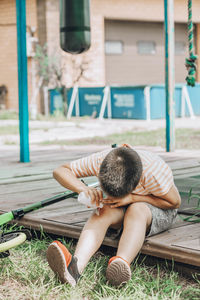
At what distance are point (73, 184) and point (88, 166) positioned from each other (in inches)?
4.6

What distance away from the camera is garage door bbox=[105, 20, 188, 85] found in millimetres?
15172

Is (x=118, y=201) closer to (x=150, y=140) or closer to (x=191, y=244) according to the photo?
(x=191, y=244)

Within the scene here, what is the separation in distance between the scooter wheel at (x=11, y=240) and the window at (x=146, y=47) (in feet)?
45.1

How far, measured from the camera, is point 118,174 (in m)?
2.18

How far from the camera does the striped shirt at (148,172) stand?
2.38 metres

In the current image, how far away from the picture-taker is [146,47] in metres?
15.7

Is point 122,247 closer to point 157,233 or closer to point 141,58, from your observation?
point 157,233

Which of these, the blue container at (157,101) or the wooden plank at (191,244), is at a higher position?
the blue container at (157,101)

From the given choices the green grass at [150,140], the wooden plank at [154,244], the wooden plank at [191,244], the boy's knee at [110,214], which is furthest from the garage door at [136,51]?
the wooden plank at [191,244]

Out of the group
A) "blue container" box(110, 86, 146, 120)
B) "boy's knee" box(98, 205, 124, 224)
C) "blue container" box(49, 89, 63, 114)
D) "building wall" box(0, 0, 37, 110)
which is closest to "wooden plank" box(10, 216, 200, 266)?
"boy's knee" box(98, 205, 124, 224)

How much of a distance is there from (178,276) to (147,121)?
9.12 meters

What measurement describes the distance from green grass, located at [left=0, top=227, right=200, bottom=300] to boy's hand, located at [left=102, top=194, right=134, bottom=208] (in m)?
0.28

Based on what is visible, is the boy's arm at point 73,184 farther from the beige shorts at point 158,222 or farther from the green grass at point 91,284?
the green grass at point 91,284

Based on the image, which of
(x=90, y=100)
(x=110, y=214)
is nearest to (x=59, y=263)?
(x=110, y=214)
